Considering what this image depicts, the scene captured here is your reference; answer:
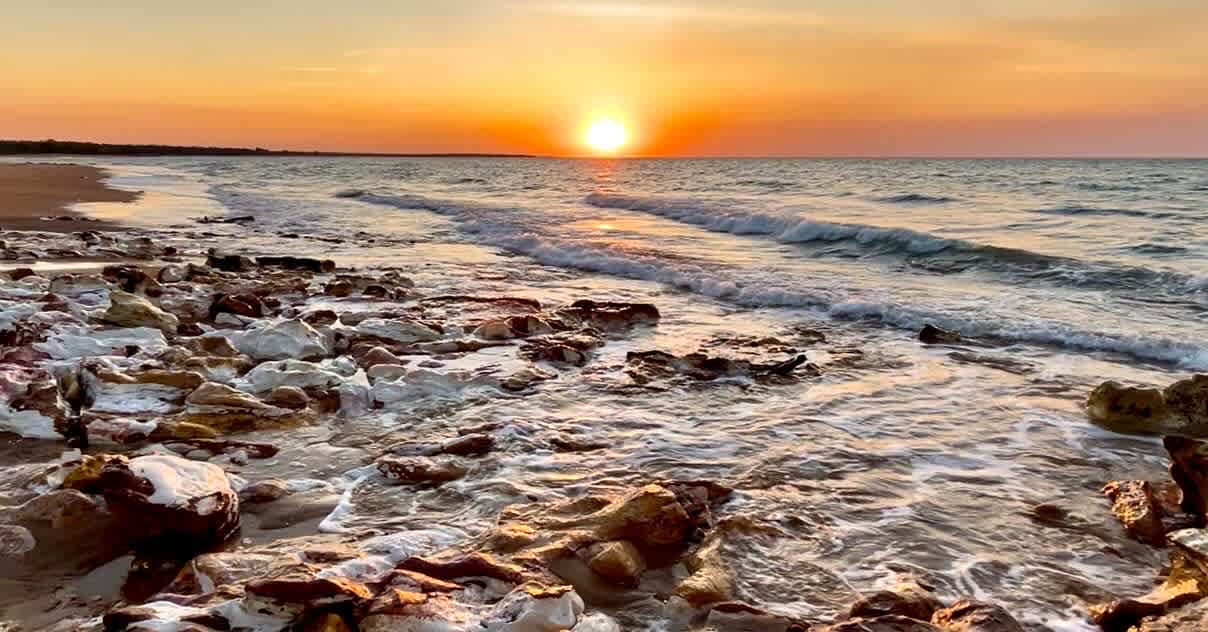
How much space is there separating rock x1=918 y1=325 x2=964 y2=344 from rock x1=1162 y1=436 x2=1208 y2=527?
4068 millimetres

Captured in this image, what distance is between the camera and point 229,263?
39.4 feet

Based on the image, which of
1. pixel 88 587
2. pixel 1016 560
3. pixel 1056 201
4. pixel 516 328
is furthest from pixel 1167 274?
pixel 1056 201

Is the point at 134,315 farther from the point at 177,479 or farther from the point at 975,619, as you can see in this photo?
the point at 975,619

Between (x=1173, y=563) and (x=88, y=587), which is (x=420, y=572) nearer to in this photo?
(x=88, y=587)

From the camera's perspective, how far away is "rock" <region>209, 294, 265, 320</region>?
827 cm

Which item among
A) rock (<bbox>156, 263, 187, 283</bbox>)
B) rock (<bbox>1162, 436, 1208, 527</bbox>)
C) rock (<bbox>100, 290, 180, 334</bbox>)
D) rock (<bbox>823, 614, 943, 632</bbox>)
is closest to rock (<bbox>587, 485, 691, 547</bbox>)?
rock (<bbox>823, 614, 943, 632</bbox>)

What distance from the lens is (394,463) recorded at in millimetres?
4551

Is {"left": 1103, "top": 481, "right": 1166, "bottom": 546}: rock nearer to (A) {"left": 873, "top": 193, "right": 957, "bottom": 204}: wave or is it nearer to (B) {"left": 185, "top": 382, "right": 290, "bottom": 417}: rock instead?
(B) {"left": 185, "top": 382, "right": 290, "bottom": 417}: rock

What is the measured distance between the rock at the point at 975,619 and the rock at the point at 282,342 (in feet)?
17.6

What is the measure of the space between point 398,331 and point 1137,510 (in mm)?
5958

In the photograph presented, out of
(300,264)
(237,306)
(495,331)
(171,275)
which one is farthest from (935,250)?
(171,275)

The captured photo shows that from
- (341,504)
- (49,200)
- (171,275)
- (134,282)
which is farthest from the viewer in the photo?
(49,200)

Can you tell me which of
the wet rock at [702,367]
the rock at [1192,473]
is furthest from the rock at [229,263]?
the rock at [1192,473]

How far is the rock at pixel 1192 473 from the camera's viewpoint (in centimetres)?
414
